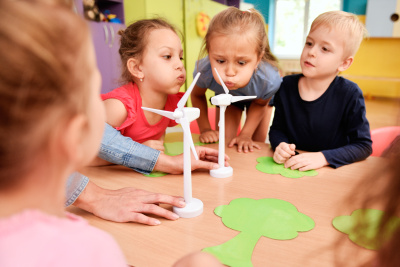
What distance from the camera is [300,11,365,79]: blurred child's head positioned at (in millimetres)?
986

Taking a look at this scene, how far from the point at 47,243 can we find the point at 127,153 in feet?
1.82

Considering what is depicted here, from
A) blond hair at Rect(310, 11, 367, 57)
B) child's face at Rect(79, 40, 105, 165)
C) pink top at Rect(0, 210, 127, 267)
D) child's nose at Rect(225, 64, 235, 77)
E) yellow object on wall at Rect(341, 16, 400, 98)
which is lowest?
yellow object on wall at Rect(341, 16, 400, 98)

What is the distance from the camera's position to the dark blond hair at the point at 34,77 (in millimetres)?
235

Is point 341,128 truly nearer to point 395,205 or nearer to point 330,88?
point 330,88

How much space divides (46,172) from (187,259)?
0.21 m

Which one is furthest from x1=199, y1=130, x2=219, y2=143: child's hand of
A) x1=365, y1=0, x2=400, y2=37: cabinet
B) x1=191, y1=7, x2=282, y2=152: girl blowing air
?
x1=365, y1=0, x2=400, y2=37: cabinet

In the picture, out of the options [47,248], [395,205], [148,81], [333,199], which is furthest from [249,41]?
[47,248]

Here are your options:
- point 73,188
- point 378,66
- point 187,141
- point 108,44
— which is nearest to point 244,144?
point 187,141

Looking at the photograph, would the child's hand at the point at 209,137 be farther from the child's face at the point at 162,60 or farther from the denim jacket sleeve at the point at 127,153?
the denim jacket sleeve at the point at 127,153

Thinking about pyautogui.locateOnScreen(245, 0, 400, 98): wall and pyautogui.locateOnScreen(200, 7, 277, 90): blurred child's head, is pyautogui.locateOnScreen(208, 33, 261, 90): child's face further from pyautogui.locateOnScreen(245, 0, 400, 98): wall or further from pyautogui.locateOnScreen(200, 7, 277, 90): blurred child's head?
pyautogui.locateOnScreen(245, 0, 400, 98): wall

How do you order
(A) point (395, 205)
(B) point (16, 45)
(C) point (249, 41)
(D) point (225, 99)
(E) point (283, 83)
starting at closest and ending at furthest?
(B) point (16, 45), (A) point (395, 205), (D) point (225, 99), (C) point (249, 41), (E) point (283, 83)

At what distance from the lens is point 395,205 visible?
34 centimetres

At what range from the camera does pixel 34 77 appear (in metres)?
0.24

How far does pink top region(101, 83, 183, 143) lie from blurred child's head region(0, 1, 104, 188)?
0.67 meters
